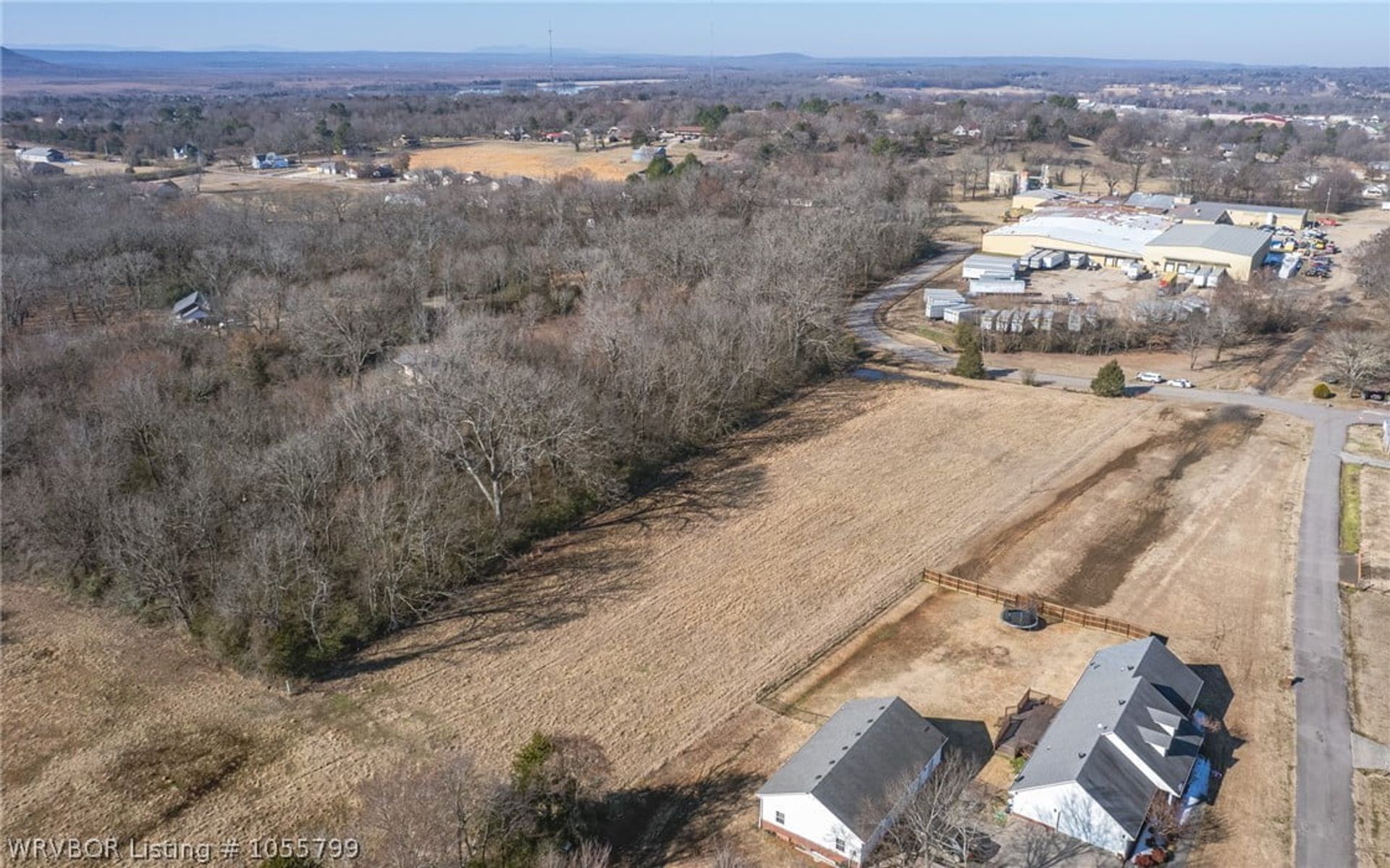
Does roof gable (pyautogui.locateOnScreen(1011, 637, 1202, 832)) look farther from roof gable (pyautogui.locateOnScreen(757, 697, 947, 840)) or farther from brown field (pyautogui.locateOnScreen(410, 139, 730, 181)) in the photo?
brown field (pyautogui.locateOnScreen(410, 139, 730, 181))

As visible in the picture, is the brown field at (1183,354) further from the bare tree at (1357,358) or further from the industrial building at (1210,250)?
the industrial building at (1210,250)

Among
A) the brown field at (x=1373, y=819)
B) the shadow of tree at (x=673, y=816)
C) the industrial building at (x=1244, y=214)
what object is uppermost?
the industrial building at (x=1244, y=214)

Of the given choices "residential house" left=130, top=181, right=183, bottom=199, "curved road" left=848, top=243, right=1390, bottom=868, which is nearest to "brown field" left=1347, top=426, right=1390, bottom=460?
"curved road" left=848, top=243, right=1390, bottom=868

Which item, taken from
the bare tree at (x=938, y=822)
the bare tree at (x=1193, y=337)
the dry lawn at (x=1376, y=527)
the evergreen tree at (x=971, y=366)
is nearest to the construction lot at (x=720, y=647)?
the dry lawn at (x=1376, y=527)

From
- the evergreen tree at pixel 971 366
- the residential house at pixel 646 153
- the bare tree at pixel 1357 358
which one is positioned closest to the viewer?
the bare tree at pixel 1357 358

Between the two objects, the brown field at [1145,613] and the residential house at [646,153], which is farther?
the residential house at [646,153]

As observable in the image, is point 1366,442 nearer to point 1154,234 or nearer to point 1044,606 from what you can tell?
point 1044,606
